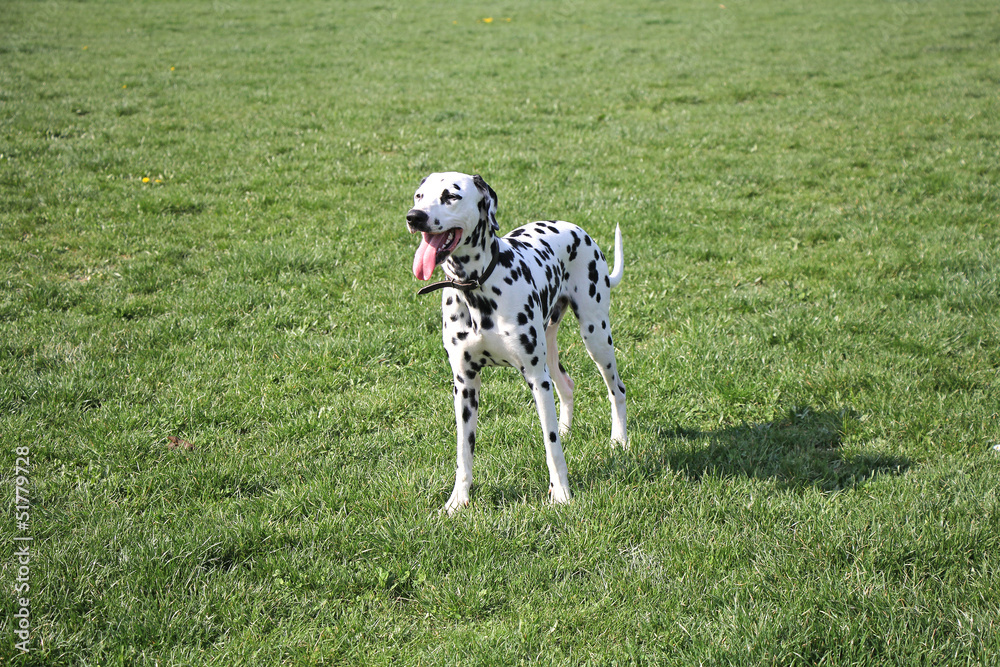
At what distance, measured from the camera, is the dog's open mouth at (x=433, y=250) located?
3.71 m

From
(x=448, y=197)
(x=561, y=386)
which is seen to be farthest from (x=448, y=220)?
(x=561, y=386)

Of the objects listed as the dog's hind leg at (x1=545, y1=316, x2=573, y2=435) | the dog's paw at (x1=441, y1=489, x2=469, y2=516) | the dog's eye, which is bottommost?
the dog's paw at (x1=441, y1=489, x2=469, y2=516)

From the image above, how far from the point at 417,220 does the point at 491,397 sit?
2297mm

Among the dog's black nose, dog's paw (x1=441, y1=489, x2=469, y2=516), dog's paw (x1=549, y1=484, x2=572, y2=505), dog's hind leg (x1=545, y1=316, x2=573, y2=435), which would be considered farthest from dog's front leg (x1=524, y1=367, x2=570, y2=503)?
the dog's black nose

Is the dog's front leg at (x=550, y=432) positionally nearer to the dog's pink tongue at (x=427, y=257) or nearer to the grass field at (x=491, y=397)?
the grass field at (x=491, y=397)

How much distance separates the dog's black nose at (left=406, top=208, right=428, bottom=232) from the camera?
3646mm

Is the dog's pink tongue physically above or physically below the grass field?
above

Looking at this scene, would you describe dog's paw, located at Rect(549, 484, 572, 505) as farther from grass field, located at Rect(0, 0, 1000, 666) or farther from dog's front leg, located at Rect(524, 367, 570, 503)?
grass field, located at Rect(0, 0, 1000, 666)

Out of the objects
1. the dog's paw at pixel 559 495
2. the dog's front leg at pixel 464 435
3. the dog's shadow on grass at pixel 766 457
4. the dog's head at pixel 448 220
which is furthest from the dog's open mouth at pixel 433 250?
the dog's shadow on grass at pixel 766 457

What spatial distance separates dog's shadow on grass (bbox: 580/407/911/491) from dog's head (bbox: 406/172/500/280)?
1.75 m

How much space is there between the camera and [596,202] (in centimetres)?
950

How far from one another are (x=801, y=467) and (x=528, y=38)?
19.3 meters

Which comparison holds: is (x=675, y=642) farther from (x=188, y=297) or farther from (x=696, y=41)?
(x=696, y=41)

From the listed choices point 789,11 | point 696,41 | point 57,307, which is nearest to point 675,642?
point 57,307
